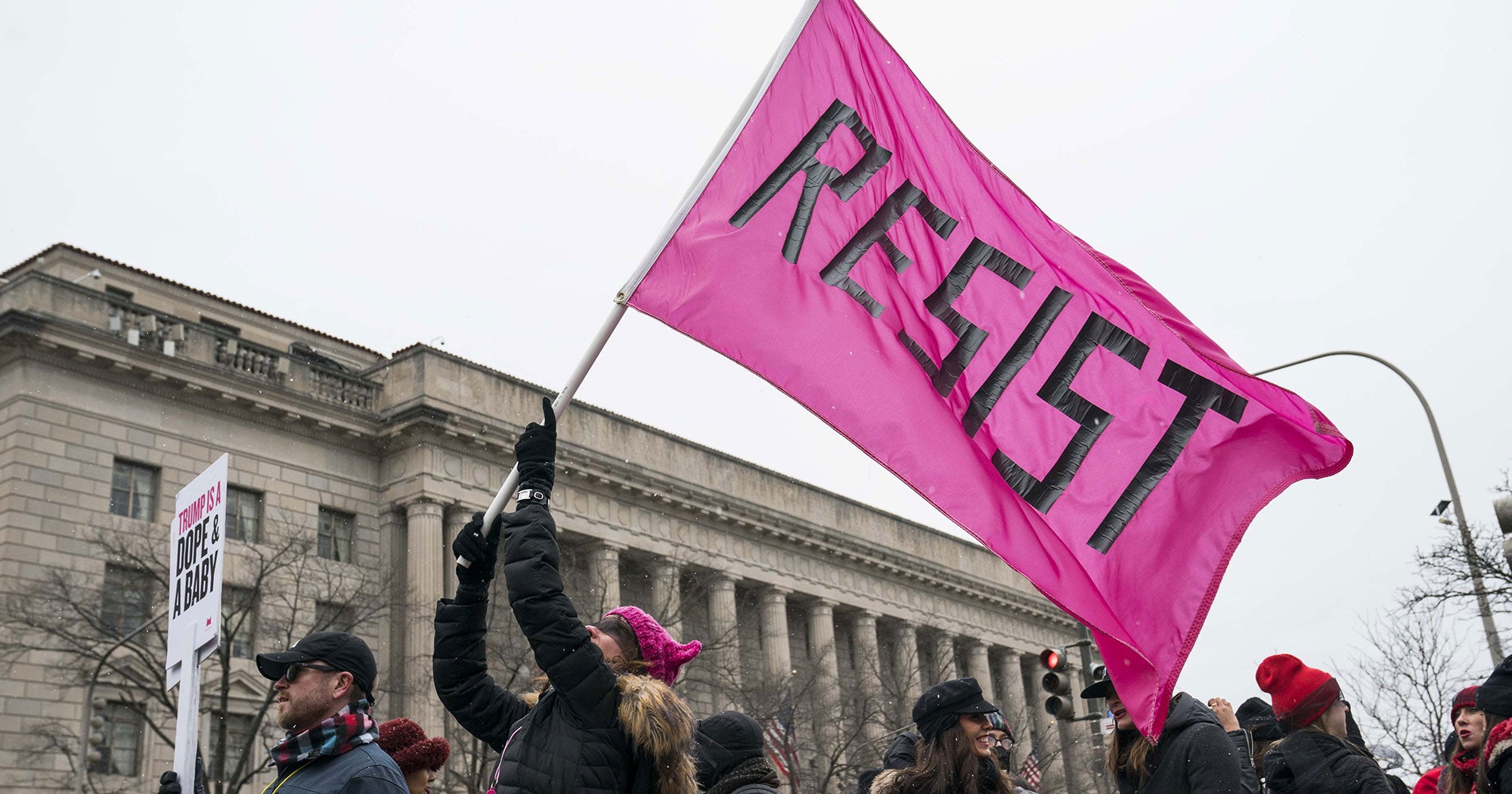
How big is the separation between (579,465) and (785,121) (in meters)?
35.7

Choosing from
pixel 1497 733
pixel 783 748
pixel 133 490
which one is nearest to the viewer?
pixel 1497 733

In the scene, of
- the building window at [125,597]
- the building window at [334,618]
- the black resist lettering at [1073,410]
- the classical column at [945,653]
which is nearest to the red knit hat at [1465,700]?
the black resist lettering at [1073,410]

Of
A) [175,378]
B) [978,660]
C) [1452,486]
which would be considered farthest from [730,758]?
[978,660]

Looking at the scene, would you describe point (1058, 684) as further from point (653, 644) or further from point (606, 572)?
point (606, 572)

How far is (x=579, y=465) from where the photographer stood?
41531mm

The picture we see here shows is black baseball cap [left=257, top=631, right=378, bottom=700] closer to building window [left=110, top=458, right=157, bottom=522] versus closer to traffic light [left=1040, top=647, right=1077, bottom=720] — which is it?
traffic light [left=1040, top=647, right=1077, bottom=720]

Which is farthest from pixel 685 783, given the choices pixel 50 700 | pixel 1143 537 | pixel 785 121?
pixel 50 700

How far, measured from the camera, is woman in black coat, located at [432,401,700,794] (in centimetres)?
431

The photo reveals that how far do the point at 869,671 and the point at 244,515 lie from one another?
73.2ft

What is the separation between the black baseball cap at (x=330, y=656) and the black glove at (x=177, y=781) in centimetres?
186

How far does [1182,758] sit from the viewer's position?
5844 mm

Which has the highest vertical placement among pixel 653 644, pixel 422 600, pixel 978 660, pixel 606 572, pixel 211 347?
pixel 211 347

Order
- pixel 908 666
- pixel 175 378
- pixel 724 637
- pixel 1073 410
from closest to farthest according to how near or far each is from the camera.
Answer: pixel 1073 410, pixel 175 378, pixel 724 637, pixel 908 666

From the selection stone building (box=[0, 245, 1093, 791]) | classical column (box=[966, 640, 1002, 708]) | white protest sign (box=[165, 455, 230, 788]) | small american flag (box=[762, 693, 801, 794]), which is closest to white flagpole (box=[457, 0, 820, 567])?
white protest sign (box=[165, 455, 230, 788])
